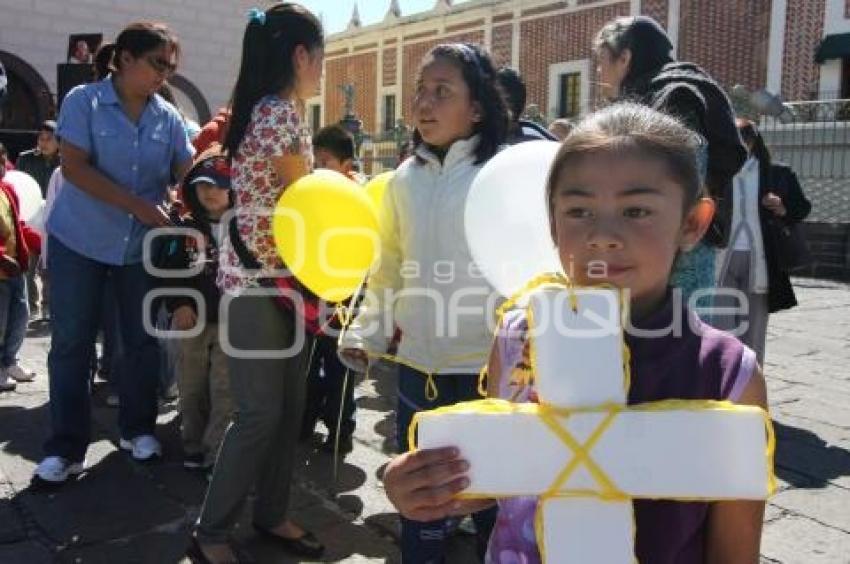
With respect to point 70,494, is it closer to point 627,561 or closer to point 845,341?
point 627,561

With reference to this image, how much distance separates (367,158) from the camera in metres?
29.1

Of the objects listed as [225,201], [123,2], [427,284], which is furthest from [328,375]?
[123,2]

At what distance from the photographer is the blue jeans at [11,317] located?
15.5ft

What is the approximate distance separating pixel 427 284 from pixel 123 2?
15126 millimetres

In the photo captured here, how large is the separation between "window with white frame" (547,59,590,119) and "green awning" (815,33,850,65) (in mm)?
7273

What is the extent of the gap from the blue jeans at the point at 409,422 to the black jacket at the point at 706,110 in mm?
1022

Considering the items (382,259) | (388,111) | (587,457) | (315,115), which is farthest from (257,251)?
(315,115)

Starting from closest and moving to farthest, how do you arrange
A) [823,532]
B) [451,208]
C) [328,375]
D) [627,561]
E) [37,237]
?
1. [627,561]
2. [451,208]
3. [823,532]
4. [328,375]
5. [37,237]

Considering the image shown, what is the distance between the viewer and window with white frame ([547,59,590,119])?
24609 millimetres

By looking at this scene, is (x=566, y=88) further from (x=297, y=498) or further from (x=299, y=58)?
(x=299, y=58)

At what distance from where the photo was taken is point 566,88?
25.5 m

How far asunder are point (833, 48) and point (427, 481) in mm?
20268

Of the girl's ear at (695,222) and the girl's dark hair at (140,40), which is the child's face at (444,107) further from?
the girl's dark hair at (140,40)

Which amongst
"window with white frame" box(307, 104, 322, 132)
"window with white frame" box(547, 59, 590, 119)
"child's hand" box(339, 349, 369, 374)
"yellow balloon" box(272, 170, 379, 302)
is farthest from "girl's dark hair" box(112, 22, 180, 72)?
"window with white frame" box(307, 104, 322, 132)
